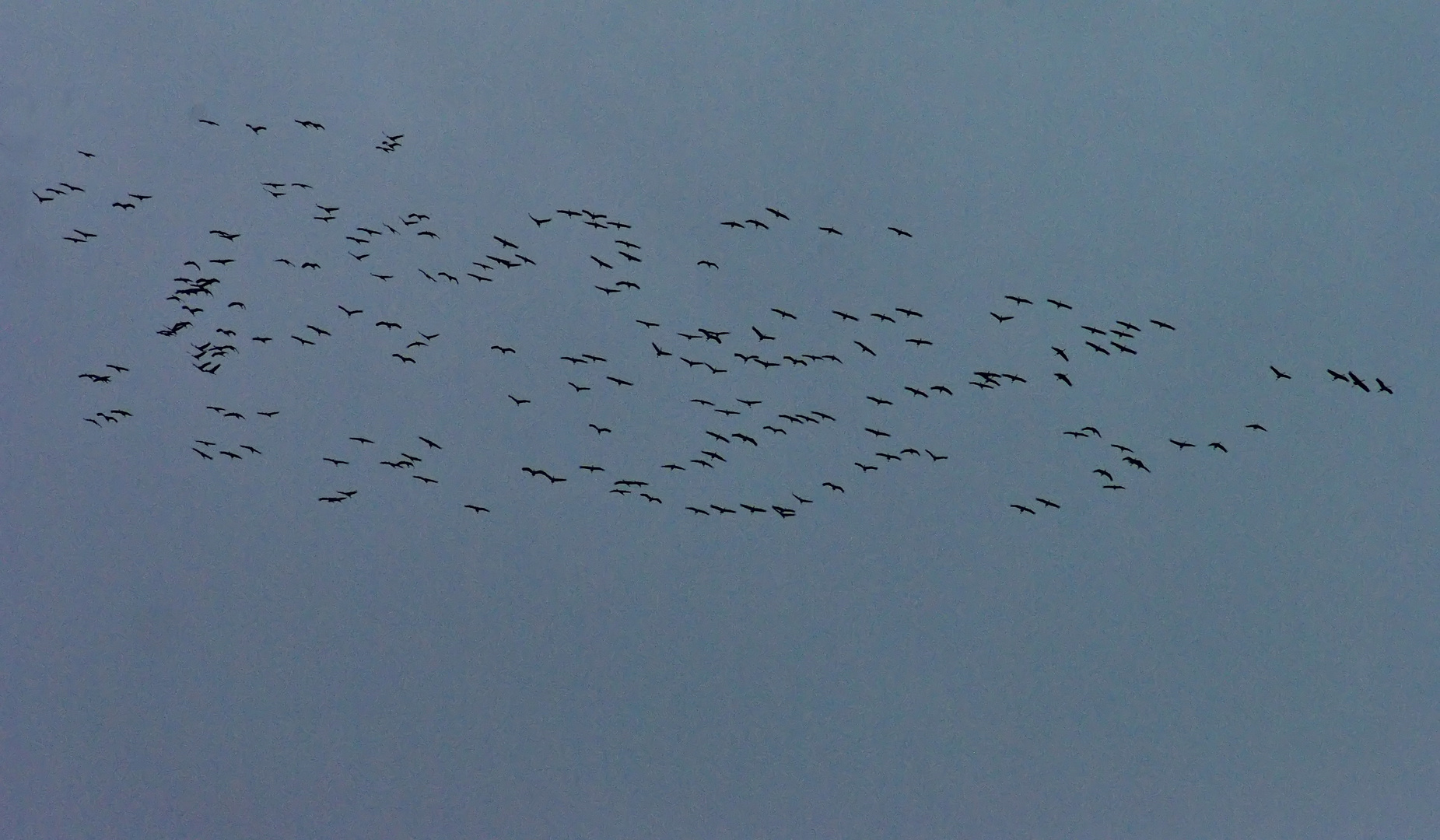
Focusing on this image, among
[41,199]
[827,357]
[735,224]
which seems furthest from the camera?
[41,199]

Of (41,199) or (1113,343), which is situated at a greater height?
(1113,343)

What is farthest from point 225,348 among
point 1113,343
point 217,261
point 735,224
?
point 1113,343

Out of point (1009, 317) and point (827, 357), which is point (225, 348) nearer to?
point (827, 357)

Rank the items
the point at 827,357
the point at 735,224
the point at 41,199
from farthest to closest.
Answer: the point at 41,199 → the point at 827,357 → the point at 735,224

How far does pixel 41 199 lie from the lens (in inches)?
5005

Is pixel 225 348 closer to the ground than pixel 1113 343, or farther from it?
closer to the ground

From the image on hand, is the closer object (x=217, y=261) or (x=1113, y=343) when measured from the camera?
(x=1113, y=343)

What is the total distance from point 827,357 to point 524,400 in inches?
672

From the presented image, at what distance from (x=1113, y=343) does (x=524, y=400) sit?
32.5 meters

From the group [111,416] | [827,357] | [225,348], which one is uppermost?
[827,357]

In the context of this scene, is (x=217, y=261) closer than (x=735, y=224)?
No

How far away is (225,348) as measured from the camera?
11656 centimetres

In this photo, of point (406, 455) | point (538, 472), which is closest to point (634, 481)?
point (538, 472)

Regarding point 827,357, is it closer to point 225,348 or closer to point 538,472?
point 538,472
